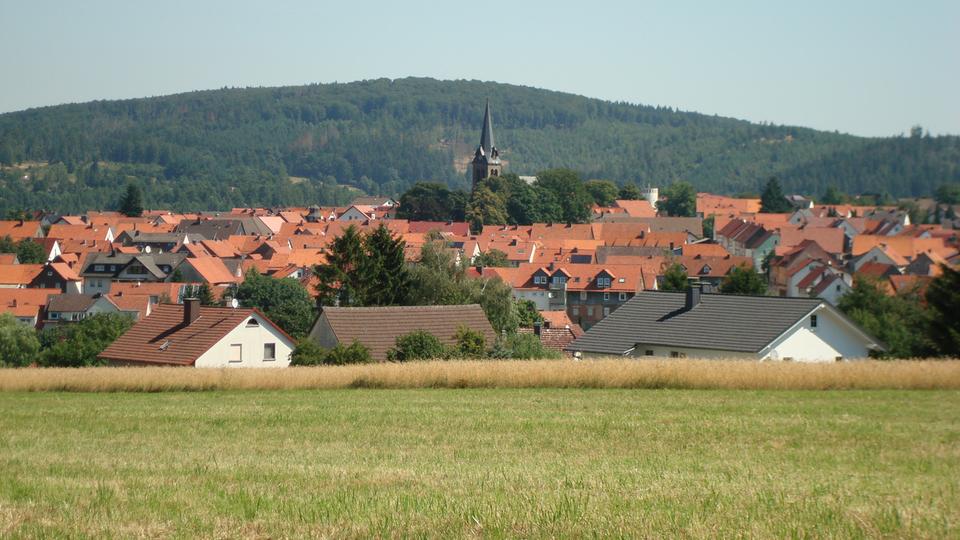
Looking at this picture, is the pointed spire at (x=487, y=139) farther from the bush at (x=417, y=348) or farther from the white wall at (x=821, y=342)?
the bush at (x=417, y=348)

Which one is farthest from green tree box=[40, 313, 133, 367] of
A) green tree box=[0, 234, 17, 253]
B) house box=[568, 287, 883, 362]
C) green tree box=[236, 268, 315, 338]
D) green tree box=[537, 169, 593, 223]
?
green tree box=[537, 169, 593, 223]

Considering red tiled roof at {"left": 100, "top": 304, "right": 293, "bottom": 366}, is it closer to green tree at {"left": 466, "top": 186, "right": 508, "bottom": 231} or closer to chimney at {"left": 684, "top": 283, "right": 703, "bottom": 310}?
chimney at {"left": 684, "top": 283, "right": 703, "bottom": 310}

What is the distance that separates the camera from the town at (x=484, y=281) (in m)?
35.3

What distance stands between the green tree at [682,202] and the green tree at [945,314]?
5506 inches

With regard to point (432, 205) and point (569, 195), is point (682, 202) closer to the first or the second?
point (569, 195)

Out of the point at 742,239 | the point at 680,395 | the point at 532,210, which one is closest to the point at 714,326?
the point at 680,395

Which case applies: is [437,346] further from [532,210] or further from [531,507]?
[532,210]

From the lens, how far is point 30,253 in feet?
389

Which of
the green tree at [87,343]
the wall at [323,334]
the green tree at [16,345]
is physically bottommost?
the green tree at [16,345]

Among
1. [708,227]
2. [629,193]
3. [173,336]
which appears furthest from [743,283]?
[629,193]

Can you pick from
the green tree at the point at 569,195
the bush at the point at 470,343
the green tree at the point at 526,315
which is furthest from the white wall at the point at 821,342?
the green tree at the point at 569,195

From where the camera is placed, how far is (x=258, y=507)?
9008 mm

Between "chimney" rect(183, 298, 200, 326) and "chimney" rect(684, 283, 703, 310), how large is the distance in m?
16.9

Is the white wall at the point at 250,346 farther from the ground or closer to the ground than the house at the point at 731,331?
closer to the ground
